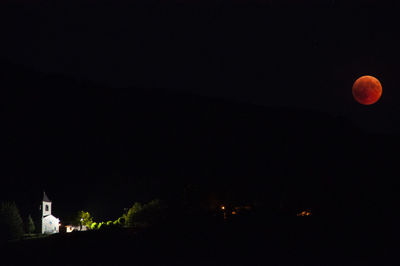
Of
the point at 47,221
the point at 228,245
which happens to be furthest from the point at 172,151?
the point at 228,245

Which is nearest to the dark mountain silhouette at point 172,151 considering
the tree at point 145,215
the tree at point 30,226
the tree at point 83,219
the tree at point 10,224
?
the tree at point 145,215

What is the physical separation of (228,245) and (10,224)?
87.4ft

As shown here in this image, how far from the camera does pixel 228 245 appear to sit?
76.4 feet

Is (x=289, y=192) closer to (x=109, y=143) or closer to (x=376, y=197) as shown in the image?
(x=376, y=197)

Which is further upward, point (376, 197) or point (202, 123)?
point (202, 123)

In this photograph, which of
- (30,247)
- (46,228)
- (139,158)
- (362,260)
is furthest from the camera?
(139,158)

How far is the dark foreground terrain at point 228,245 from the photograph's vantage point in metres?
21.0

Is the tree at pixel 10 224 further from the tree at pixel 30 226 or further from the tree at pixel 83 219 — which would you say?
the tree at pixel 83 219

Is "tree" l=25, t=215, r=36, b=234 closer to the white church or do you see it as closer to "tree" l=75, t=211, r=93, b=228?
the white church

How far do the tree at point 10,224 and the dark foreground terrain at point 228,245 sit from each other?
15.1m

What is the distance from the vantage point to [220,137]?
348ft

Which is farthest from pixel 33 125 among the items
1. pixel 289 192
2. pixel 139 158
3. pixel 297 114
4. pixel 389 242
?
pixel 389 242

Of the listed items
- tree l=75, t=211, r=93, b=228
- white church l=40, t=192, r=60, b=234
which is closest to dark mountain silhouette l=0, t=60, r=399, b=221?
white church l=40, t=192, r=60, b=234

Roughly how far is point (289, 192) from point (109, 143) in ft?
220
